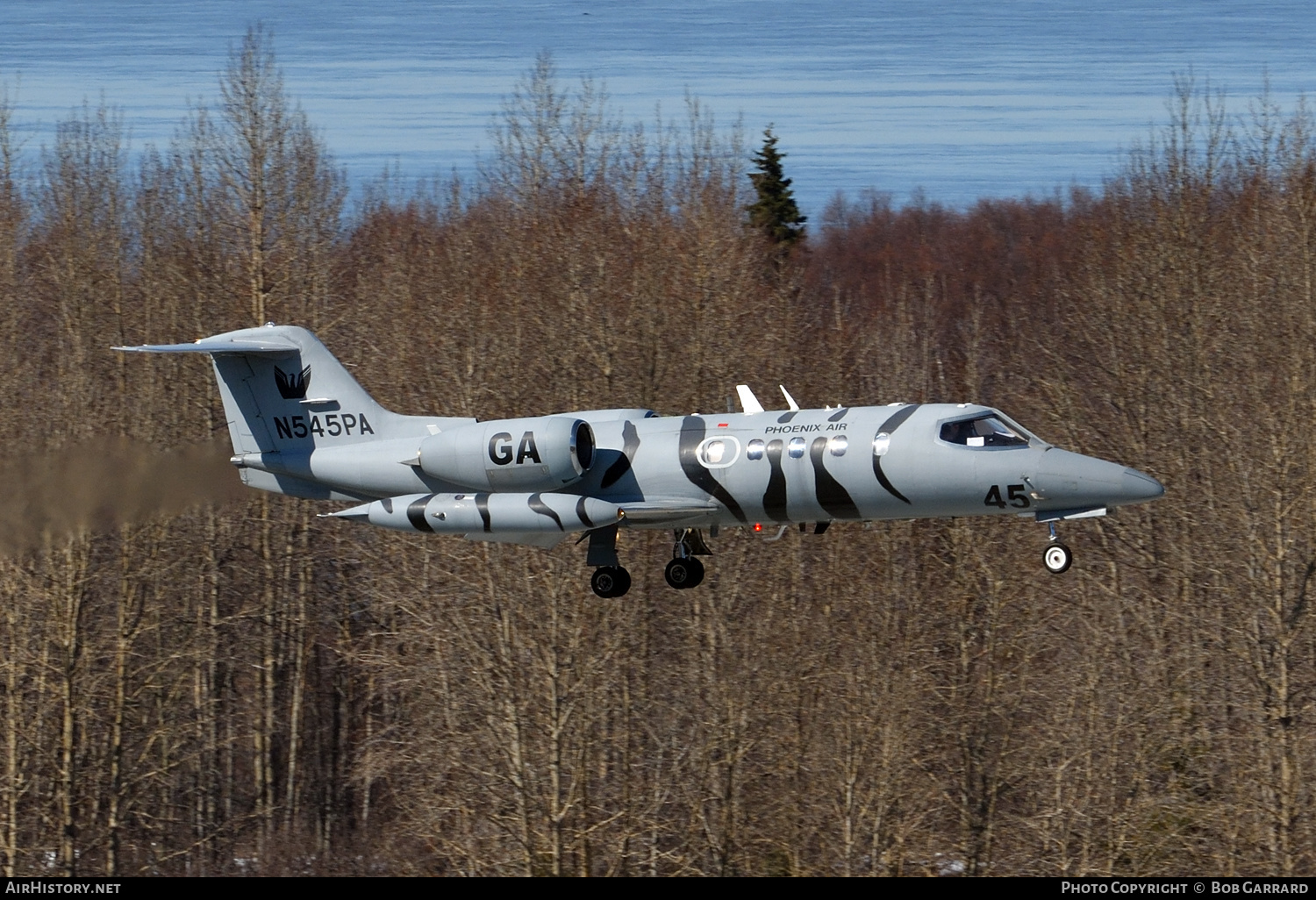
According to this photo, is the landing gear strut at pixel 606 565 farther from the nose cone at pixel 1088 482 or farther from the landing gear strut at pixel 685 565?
the nose cone at pixel 1088 482

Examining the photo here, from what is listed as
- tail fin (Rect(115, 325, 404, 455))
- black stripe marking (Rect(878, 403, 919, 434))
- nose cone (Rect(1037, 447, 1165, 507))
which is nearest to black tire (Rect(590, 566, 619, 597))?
tail fin (Rect(115, 325, 404, 455))

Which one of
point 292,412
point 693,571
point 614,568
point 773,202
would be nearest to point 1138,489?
point 693,571

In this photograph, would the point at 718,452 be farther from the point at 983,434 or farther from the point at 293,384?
the point at 293,384

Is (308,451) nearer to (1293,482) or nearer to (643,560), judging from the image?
(643,560)

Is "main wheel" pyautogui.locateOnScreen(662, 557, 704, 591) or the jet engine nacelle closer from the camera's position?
the jet engine nacelle

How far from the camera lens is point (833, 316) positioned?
222 ft

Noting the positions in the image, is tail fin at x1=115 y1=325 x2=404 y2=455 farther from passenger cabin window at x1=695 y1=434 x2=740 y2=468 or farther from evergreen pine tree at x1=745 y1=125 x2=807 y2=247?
evergreen pine tree at x1=745 y1=125 x2=807 y2=247

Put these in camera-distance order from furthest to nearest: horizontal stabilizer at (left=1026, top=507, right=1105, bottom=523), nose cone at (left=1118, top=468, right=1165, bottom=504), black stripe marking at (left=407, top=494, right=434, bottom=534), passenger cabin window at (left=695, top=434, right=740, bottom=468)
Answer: black stripe marking at (left=407, top=494, right=434, bottom=534) → passenger cabin window at (left=695, top=434, right=740, bottom=468) → horizontal stabilizer at (left=1026, top=507, right=1105, bottom=523) → nose cone at (left=1118, top=468, right=1165, bottom=504)

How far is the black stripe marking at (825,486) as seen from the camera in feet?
86.0

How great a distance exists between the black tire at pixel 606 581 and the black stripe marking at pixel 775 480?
2.76 metres

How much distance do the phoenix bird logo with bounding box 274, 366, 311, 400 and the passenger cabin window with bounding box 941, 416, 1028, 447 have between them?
10.5 metres

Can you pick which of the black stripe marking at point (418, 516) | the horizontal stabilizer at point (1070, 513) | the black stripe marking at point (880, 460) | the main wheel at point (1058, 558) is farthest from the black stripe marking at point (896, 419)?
the black stripe marking at point (418, 516)

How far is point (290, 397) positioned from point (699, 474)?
730 cm

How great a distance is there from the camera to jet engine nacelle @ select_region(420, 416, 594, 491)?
87.5 ft
